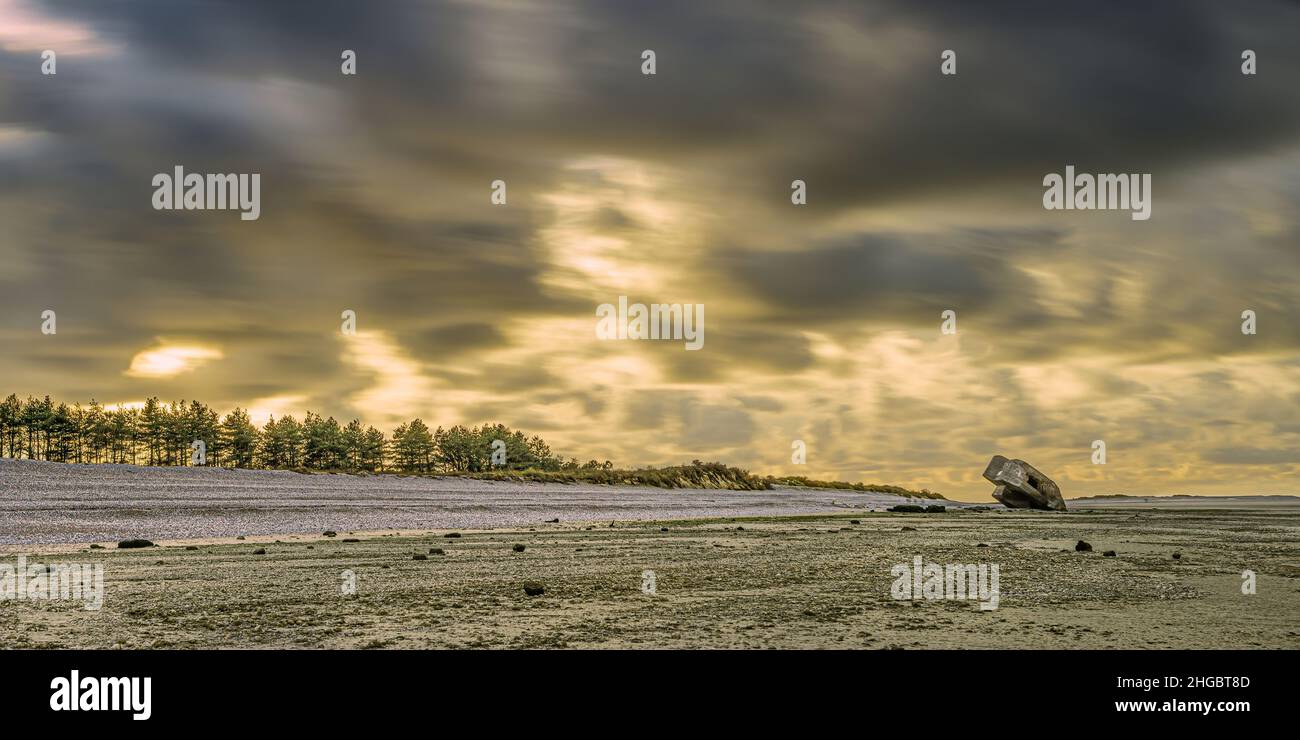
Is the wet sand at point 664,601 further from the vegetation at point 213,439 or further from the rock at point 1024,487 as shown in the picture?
the vegetation at point 213,439

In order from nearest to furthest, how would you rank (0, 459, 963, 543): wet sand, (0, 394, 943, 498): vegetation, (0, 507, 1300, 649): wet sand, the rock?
(0, 507, 1300, 649): wet sand < (0, 459, 963, 543): wet sand < the rock < (0, 394, 943, 498): vegetation

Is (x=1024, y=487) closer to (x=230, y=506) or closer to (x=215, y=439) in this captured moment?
(x=230, y=506)

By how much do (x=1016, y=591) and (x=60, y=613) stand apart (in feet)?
41.4

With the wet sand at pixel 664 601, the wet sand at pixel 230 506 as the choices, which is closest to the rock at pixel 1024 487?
the wet sand at pixel 230 506

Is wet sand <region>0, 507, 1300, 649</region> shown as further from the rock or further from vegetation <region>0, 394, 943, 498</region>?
vegetation <region>0, 394, 943, 498</region>

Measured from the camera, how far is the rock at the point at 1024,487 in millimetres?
55438

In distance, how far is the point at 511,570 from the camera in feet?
51.8

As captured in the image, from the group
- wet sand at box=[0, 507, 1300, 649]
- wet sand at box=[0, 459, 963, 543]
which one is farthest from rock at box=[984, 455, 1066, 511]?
wet sand at box=[0, 507, 1300, 649]

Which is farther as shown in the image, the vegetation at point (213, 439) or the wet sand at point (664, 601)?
the vegetation at point (213, 439)

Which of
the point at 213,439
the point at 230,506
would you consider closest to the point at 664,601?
the point at 230,506

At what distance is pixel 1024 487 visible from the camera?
55.4m

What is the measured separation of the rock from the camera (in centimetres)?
5544
